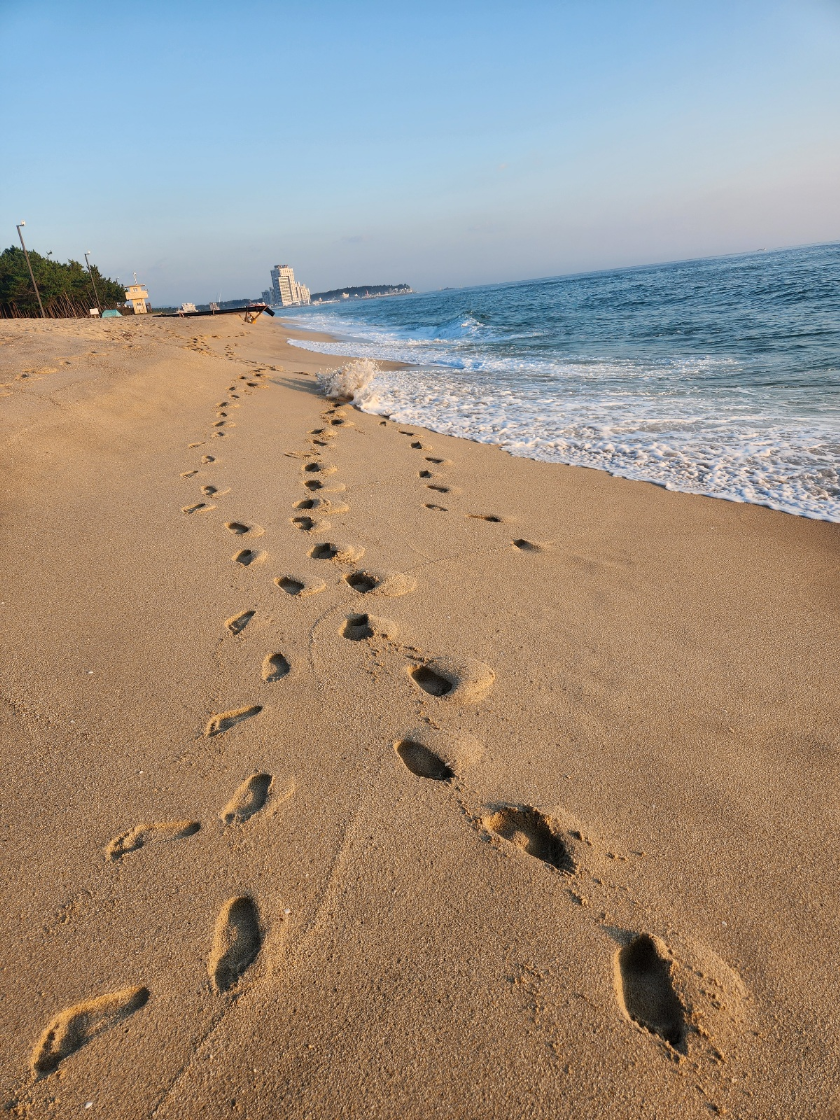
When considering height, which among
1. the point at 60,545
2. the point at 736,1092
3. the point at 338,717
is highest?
the point at 60,545

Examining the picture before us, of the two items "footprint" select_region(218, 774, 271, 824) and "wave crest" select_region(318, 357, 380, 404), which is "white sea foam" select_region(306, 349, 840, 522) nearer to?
"wave crest" select_region(318, 357, 380, 404)

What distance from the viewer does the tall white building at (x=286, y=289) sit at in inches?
5069

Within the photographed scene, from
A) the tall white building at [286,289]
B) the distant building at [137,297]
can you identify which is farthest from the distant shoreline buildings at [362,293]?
the distant building at [137,297]

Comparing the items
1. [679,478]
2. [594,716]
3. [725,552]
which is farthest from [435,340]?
[594,716]

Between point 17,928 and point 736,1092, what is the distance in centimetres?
148

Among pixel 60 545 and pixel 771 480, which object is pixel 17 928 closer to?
pixel 60 545

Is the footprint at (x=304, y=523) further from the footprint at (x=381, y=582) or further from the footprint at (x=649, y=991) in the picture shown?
the footprint at (x=649, y=991)

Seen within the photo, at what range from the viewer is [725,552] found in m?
3.17

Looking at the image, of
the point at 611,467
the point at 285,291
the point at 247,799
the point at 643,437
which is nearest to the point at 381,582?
the point at 247,799

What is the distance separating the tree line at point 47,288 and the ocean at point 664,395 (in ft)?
74.2

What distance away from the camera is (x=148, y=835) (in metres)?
1.52

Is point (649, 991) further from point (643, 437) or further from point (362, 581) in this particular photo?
point (643, 437)

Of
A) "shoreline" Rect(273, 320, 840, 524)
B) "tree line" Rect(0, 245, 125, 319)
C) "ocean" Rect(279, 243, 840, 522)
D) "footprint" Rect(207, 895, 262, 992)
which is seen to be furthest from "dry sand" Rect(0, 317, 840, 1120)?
"tree line" Rect(0, 245, 125, 319)

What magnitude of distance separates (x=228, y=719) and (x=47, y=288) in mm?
35692
